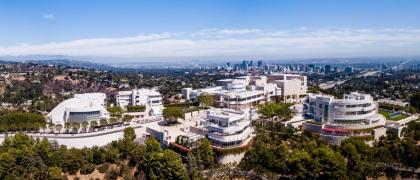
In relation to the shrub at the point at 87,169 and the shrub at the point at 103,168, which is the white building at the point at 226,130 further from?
the shrub at the point at 87,169

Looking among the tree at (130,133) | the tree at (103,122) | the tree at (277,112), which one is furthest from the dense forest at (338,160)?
the tree at (103,122)

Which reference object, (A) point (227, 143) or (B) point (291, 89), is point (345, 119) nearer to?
(A) point (227, 143)

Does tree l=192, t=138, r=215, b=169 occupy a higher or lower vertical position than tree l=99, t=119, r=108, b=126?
lower

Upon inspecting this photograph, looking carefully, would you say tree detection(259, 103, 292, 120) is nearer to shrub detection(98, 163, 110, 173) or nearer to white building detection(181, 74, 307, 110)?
white building detection(181, 74, 307, 110)

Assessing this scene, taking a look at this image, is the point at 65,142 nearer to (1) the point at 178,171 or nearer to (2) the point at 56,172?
(2) the point at 56,172

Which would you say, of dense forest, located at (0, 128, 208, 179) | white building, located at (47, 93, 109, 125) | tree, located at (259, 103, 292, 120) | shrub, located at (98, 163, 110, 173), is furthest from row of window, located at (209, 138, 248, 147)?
white building, located at (47, 93, 109, 125)

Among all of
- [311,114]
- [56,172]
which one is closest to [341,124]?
[311,114]
